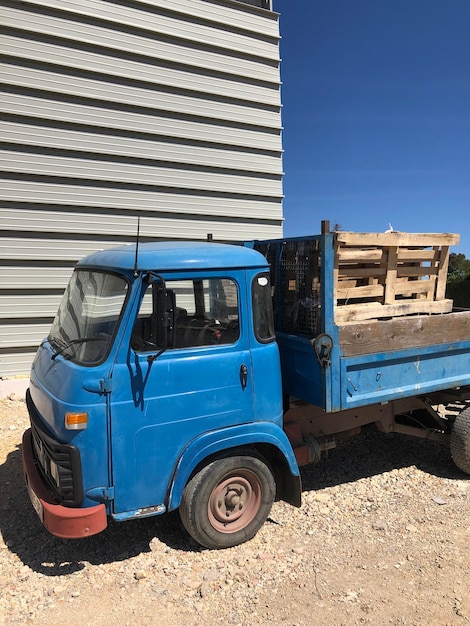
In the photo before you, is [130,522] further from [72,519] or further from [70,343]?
[70,343]

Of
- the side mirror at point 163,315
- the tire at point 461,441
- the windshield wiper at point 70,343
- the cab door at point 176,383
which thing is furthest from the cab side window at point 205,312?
the tire at point 461,441

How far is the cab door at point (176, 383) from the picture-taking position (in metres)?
2.91

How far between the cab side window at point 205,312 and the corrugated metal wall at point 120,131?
14.1 ft

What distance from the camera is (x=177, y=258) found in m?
3.08

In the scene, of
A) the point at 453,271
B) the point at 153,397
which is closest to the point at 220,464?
the point at 153,397

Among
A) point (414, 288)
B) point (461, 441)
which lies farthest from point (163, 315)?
point (461, 441)

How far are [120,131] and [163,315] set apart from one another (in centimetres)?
524

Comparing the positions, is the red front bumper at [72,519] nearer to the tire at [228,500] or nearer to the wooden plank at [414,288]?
the tire at [228,500]

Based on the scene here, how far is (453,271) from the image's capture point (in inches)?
795

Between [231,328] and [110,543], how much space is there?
6.01 ft

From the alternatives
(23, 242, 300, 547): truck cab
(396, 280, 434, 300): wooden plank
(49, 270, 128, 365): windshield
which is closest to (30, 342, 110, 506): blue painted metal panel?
(23, 242, 300, 547): truck cab

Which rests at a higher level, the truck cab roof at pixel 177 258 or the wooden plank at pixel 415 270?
the truck cab roof at pixel 177 258

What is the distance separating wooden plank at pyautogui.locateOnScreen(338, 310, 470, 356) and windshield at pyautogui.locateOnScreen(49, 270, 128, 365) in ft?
5.49

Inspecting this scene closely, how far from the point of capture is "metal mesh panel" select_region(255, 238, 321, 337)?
3.62 m
